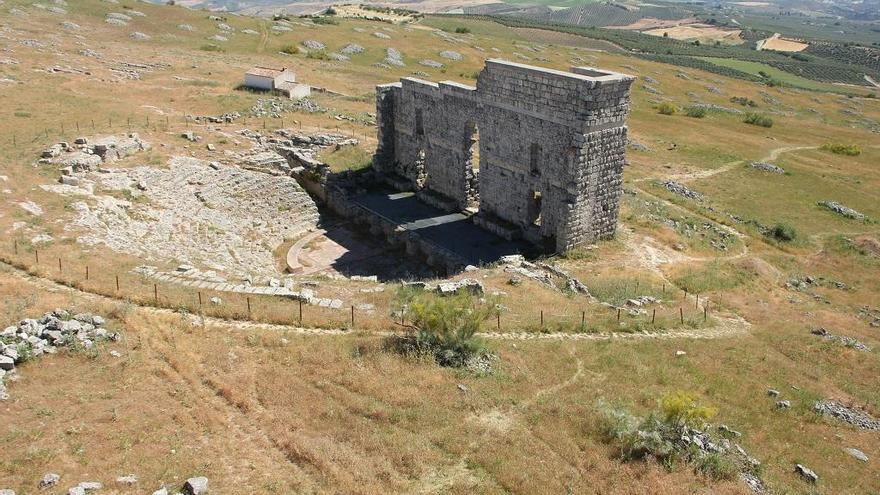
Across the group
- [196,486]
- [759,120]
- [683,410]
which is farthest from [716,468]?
[759,120]

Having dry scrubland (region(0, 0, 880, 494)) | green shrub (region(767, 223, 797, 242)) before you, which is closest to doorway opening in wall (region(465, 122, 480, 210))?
dry scrubland (region(0, 0, 880, 494))

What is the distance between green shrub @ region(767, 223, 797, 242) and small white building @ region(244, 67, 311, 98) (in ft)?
125

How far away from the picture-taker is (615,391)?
19516 millimetres

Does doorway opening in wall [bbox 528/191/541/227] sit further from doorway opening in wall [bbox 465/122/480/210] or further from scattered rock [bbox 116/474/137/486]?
scattered rock [bbox 116/474/137/486]

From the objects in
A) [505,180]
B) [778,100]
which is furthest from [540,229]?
[778,100]

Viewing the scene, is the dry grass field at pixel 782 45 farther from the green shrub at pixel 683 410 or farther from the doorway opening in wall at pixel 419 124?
the green shrub at pixel 683 410

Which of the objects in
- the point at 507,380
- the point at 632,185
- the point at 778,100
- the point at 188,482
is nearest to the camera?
the point at 188,482

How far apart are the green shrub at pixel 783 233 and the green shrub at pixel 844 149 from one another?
111 ft

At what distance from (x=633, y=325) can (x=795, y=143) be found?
188ft

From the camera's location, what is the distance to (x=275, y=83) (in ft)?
182

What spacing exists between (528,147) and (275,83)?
30.7 meters

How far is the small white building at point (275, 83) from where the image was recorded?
55438mm

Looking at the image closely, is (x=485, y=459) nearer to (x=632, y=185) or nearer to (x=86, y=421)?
(x=86, y=421)

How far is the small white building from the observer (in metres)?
55.4
